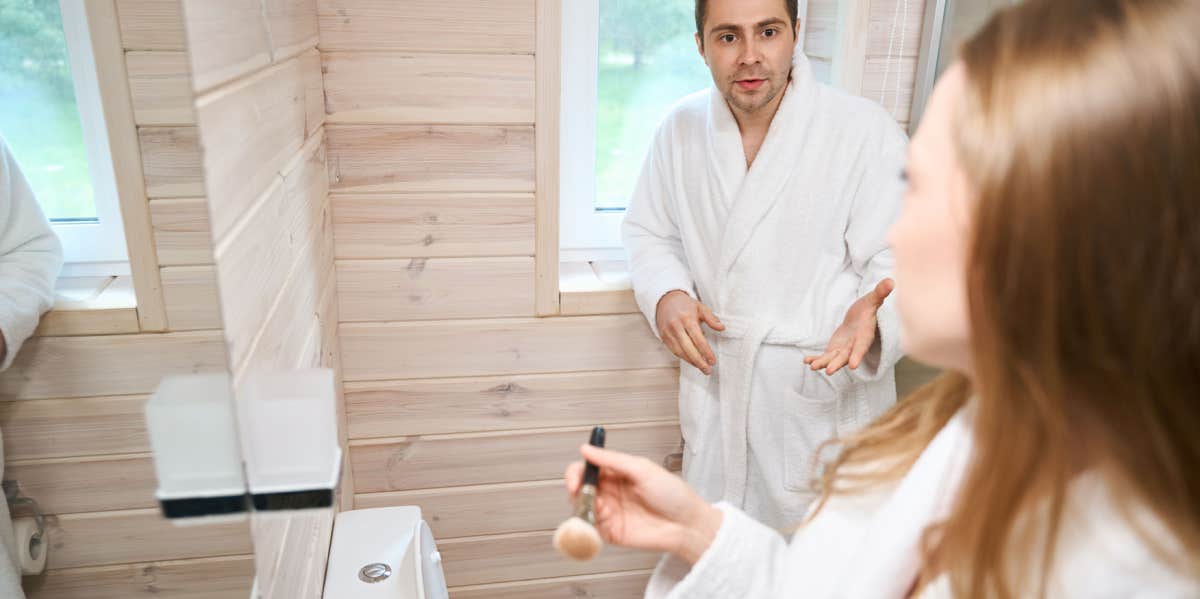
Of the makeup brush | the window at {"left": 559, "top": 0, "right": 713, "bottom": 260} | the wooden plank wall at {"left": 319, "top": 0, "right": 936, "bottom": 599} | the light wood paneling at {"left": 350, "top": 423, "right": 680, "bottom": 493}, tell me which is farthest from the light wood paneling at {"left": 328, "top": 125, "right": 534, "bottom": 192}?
the makeup brush

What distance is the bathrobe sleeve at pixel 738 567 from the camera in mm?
877

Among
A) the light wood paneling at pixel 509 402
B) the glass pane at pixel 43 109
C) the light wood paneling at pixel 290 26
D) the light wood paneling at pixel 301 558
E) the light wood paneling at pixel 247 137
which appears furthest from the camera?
the light wood paneling at pixel 509 402

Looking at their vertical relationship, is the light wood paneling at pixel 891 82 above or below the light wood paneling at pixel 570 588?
above

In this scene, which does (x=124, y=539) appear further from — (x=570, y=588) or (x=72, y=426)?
(x=570, y=588)

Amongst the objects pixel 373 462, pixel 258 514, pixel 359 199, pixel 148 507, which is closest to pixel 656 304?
pixel 359 199

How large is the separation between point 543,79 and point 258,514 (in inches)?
37.8

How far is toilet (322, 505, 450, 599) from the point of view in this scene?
118cm

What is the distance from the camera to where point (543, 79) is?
4.73ft

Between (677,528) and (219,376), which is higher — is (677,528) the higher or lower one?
the lower one

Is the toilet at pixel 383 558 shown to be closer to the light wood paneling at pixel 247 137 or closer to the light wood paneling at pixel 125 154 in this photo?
the light wood paneling at pixel 247 137

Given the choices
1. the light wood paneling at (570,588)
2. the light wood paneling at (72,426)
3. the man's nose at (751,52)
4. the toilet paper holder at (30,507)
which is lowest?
the light wood paneling at (570,588)

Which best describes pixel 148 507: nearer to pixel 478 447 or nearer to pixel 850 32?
pixel 478 447

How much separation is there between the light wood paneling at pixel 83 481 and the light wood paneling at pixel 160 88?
22cm

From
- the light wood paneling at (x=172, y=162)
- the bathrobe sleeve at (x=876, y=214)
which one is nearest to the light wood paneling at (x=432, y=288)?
Answer: the bathrobe sleeve at (x=876, y=214)
